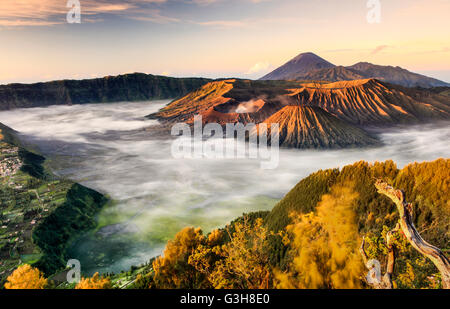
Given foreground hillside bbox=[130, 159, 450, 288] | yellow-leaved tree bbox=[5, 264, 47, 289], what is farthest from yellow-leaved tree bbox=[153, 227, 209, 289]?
yellow-leaved tree bbox=[5, 264, 47, 289]

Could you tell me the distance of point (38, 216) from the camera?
69.8 m

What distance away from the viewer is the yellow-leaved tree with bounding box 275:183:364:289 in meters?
20.5

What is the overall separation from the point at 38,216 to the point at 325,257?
7387 centimetres

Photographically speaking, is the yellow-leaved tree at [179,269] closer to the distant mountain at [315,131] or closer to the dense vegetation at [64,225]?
the dense vegetation at [64,225]

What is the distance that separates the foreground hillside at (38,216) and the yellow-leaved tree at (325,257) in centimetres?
5343

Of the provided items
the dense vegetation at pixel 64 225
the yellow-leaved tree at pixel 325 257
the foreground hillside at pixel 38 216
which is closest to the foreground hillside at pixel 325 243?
the yellow-leaved tree at pixel 325 257

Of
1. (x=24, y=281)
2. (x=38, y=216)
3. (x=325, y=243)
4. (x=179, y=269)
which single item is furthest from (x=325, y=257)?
(x=38, y=216)

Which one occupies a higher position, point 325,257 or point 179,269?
point 325,257

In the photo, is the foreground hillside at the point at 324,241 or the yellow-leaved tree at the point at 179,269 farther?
the yellow-leaved tree at the point at 179,269

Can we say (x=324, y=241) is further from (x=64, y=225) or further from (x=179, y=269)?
(x=64, y=225)

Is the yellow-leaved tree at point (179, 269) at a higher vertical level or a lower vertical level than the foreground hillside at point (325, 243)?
lower

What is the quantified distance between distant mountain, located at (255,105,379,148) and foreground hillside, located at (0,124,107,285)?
12544cm

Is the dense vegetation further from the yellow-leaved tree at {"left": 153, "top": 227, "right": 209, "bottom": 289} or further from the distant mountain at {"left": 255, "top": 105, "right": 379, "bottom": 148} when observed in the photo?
the distant mountain at {"left": 255, "top": 105, "right": 379, "bottom": 148}

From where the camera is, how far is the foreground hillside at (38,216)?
5659cm
